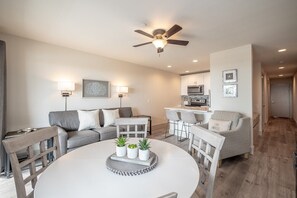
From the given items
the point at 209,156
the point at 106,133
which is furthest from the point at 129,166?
the point at 106,133

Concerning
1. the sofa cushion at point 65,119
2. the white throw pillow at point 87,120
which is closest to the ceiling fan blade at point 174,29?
the white throw pillow at point 87,120

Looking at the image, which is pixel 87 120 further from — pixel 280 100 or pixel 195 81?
pixel 280 100

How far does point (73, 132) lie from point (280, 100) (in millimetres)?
10814

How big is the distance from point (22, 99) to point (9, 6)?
1.73 metres

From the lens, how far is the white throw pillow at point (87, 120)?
11.0 feet

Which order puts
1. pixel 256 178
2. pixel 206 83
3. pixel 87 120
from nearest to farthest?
pixel 256 178, pixel 87 120, pixel 206 83

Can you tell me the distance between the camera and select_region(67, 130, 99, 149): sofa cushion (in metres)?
2.79

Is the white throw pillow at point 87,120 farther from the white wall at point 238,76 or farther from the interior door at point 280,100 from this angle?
the interior door at point 280,100

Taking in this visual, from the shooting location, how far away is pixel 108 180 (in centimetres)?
92

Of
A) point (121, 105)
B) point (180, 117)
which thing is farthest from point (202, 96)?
point (121, 105)

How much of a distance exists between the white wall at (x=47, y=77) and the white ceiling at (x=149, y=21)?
12.5 inches

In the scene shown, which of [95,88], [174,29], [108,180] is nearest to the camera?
[108,180]

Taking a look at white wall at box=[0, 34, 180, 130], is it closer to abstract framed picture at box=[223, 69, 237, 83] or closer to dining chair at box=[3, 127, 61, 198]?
dining chair at box=[3, 127, 61, 198]

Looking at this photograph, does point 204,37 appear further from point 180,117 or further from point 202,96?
point 202,96
